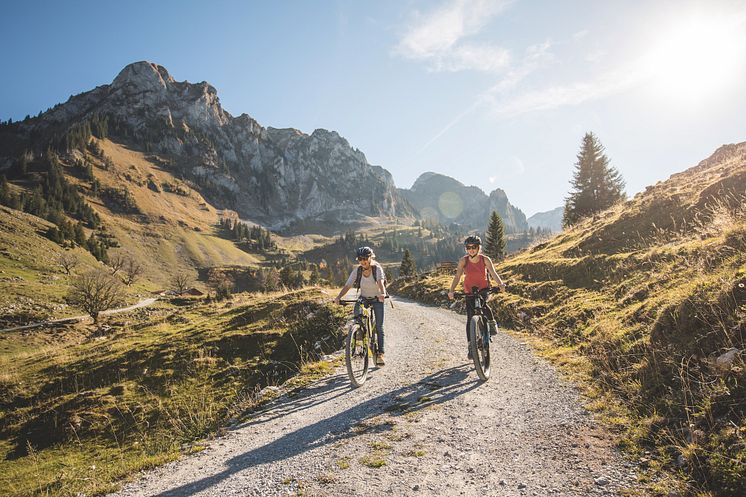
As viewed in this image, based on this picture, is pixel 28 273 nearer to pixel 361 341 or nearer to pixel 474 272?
pixel 361 341

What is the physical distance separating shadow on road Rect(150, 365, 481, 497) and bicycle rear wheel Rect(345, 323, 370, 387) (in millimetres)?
428

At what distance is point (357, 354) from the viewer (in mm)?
10305

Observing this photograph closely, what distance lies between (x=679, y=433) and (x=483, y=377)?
14.8 ft

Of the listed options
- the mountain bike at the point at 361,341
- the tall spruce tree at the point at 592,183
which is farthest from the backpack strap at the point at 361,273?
the tall spruce tree at the point at 592,183

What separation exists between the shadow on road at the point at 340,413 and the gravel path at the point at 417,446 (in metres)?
0.03

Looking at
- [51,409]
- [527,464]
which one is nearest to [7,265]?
[51,409]

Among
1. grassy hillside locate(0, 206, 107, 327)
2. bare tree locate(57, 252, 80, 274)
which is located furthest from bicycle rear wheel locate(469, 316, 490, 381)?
bare tree locate(57, 252, 80, 274)

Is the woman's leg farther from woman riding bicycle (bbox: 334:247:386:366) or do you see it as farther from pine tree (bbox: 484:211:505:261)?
pine tree (bbox: 484:211:505:261)

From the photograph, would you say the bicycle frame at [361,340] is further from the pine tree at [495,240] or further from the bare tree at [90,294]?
the bare tree at [90,294]

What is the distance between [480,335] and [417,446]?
436cm

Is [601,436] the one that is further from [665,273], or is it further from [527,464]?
[665,273]

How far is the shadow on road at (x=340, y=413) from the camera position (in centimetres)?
625

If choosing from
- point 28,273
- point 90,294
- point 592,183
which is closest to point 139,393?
point 90,294

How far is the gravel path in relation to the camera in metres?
5.08
